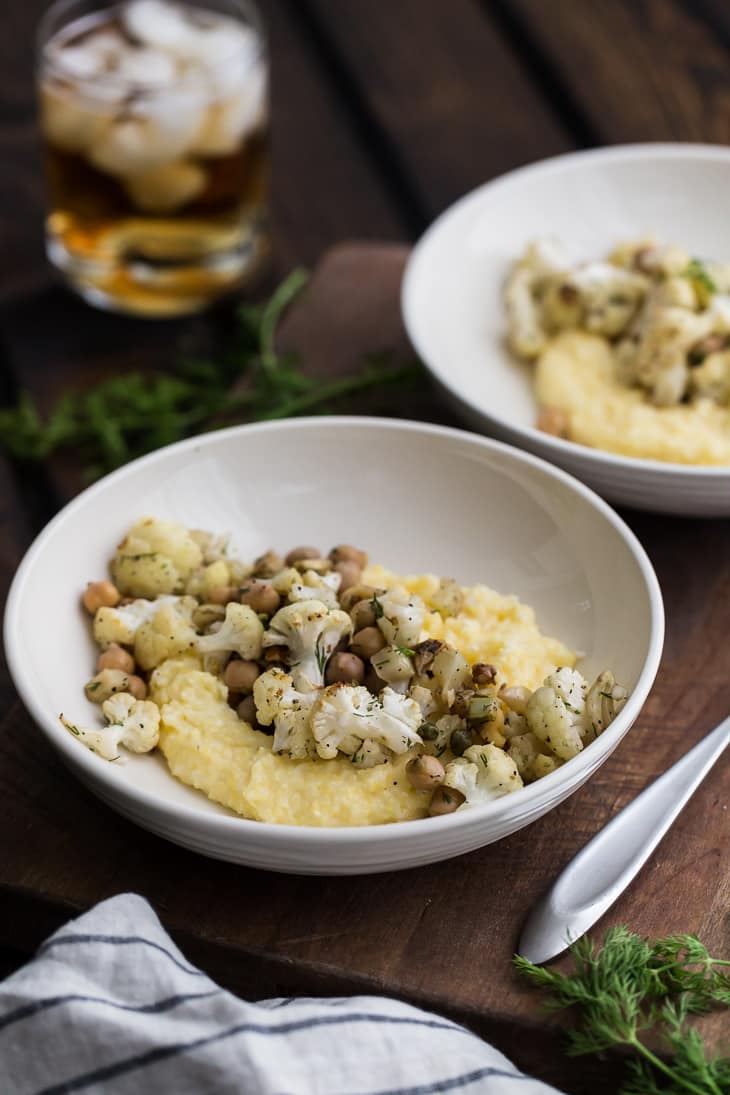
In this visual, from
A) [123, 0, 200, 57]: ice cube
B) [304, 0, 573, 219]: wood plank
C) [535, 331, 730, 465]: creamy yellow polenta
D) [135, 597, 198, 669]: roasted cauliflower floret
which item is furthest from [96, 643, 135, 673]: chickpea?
[304, 0, 573, 219]: wood plank

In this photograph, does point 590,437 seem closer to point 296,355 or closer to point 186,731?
point 296,355

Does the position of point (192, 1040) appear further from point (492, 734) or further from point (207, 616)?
point (207, 616)

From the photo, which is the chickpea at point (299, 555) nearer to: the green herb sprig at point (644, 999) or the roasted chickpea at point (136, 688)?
the roasted chickpea at point (136, 688)

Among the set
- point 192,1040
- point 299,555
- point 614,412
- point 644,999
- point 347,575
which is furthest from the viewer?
point 614,412

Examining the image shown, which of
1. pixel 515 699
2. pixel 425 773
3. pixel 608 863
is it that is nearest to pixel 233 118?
pixel 515 699

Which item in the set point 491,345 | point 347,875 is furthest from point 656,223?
point 347,875

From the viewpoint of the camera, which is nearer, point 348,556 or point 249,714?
point 249,714

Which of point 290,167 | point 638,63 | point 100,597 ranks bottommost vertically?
point 638,63
